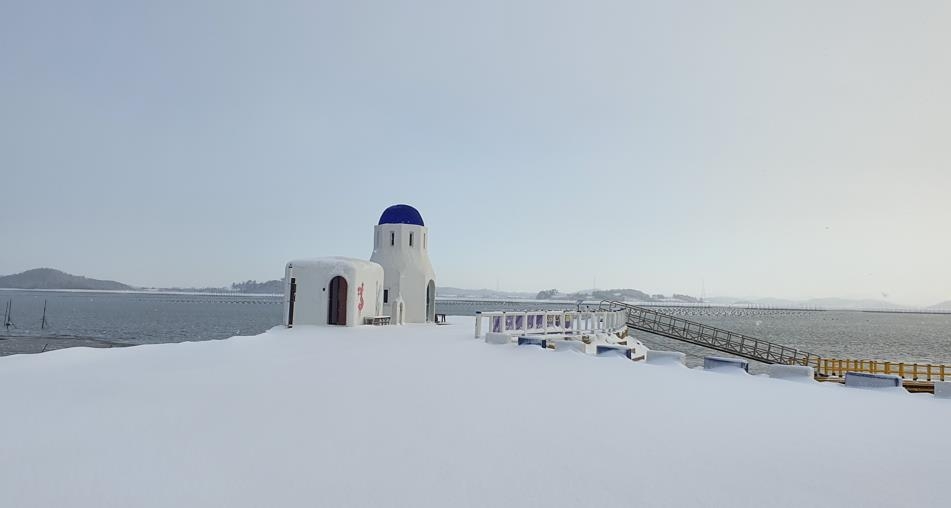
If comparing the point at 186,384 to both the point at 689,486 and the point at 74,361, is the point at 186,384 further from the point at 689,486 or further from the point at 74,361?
the point at 689,486

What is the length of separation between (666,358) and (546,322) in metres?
9.39

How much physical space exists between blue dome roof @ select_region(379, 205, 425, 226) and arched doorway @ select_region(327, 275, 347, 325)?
717 centimetres

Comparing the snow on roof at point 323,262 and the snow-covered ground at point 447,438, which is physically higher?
the snow on roof at point 323,262

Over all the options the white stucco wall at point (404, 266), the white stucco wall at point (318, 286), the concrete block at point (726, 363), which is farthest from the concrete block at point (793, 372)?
the white stucco wall at point (404, 266)

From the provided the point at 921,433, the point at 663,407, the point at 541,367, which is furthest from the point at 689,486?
the point at 541,367

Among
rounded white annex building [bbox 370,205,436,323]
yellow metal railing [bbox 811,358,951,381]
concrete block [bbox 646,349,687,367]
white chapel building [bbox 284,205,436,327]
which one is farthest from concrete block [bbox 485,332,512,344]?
yellow metal railing [bbox 811,358,951,381]

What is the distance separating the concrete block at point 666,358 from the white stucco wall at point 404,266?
1697 cm

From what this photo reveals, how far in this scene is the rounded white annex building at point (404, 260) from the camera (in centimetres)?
3139

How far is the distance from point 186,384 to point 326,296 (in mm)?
14830

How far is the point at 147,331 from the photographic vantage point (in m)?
72.1

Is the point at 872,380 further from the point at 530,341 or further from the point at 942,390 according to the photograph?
the point at 530,341

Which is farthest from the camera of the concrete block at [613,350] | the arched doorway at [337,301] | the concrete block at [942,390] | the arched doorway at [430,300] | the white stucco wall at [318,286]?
the arched doorway at [430,300]

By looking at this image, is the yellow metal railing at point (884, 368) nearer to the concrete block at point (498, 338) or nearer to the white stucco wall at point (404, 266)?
the concrete block at point (498, 338)

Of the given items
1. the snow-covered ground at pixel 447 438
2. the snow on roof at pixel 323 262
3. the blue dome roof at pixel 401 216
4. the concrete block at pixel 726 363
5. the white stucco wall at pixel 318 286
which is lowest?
the snow-covered ground at pixel 447 438
